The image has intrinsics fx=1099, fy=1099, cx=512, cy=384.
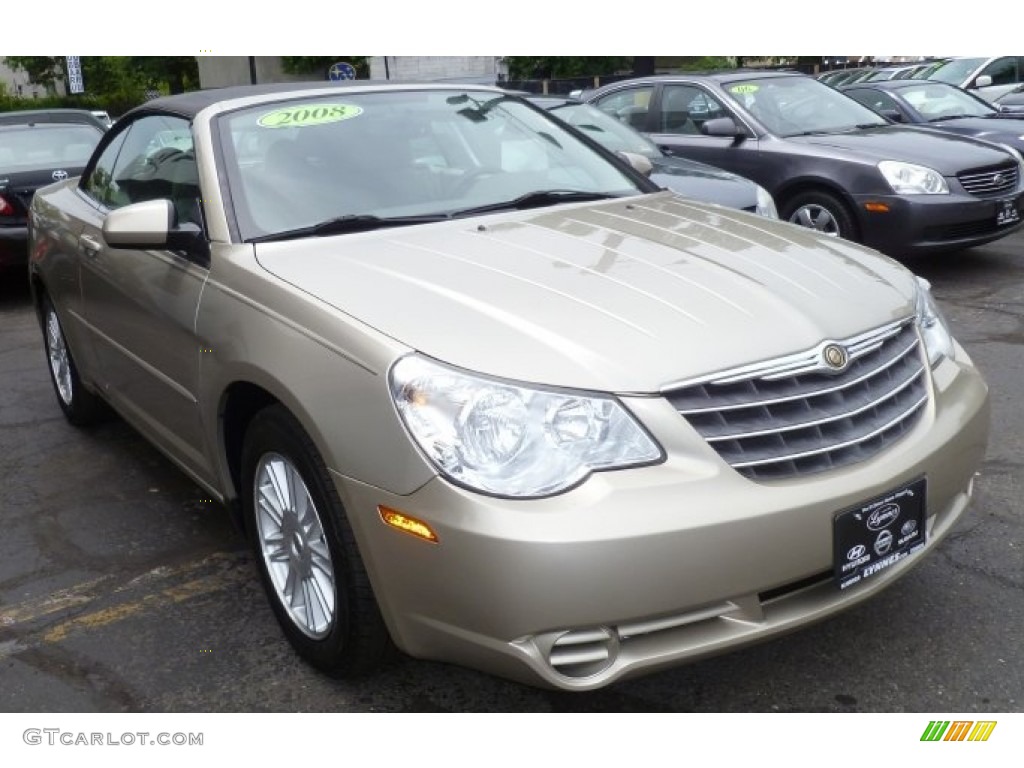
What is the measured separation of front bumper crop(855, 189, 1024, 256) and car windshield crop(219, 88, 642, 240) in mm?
3867

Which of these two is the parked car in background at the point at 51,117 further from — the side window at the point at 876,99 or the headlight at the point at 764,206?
the side window at the point at 876,99

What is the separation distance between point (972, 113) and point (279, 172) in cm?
926

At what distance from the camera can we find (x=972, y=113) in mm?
10766

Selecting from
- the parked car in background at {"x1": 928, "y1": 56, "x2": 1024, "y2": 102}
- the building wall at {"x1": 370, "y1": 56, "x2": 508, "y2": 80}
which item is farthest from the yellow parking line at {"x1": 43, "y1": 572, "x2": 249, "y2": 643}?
the building wall at {"x1": 370, "y1": 56, "x2": 508, "y2": 80}

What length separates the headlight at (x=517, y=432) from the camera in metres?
2.28

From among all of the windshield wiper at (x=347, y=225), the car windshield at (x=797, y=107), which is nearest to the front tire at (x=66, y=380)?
the windshield wiper at (x=347, y=225)

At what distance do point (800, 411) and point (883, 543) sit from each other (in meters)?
0.36

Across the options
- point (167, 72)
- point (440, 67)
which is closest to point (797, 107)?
point (440, 67)

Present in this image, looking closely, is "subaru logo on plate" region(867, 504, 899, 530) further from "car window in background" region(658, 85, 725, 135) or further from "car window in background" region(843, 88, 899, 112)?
"car window in background" region(843, 88, 899, 112)

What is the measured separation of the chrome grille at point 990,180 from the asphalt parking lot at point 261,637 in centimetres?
338

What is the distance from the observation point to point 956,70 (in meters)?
13.8

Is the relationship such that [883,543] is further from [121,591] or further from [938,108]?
[938,108]

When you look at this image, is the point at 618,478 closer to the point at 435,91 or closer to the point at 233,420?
the point at 233,420
